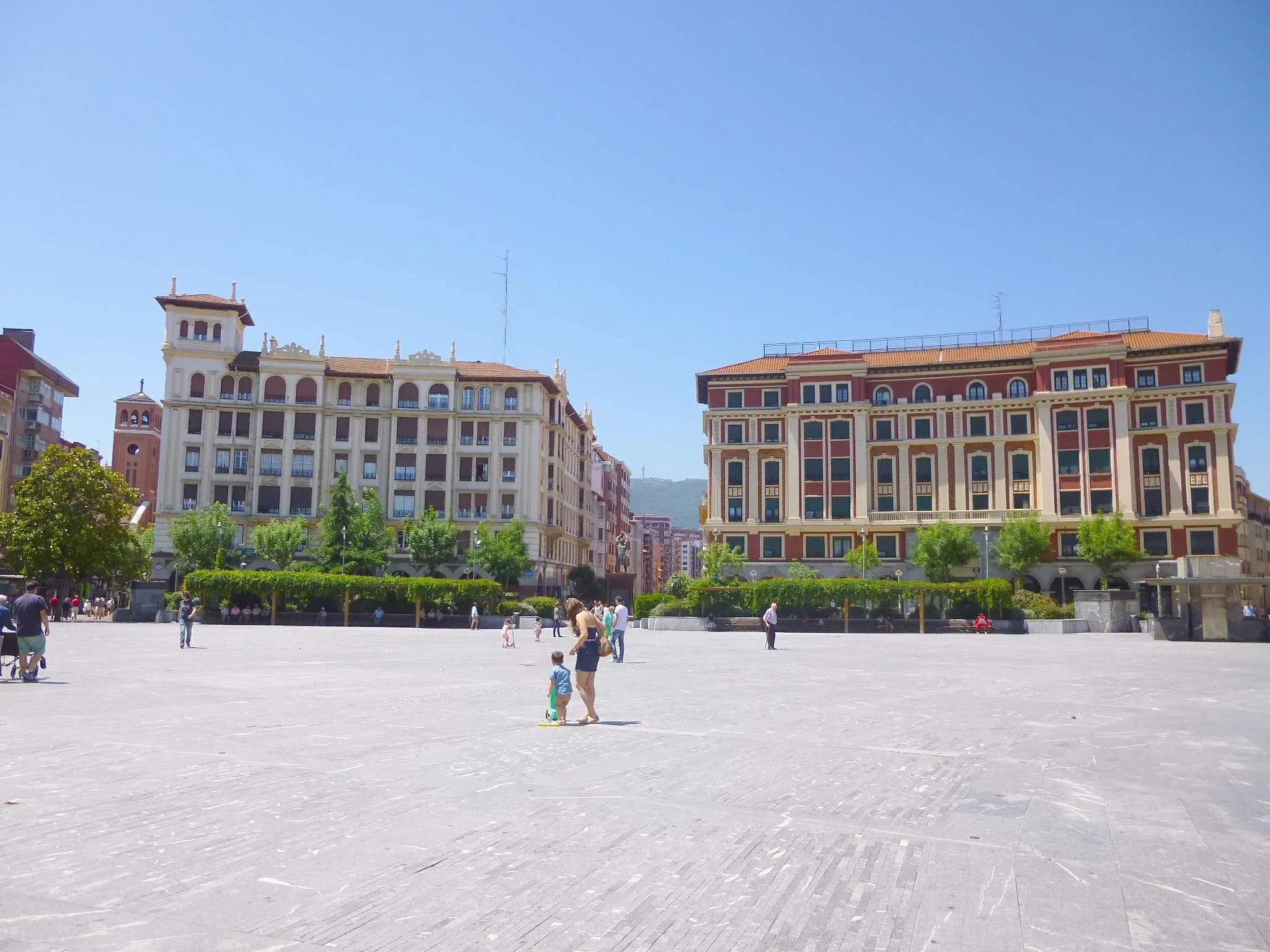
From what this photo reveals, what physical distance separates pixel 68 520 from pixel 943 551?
168 feet

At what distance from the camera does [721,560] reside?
65.2m

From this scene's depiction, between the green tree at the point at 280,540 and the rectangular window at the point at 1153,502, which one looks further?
the green tree at the point at 280,540

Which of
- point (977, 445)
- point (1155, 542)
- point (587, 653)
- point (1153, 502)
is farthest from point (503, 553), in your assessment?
point (587, 653)

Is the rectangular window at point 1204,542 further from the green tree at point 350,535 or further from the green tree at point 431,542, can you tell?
the green tree at point 350,535

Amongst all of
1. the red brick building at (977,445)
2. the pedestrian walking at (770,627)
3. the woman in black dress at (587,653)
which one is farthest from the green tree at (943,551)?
the woman in black dress at (587,653)

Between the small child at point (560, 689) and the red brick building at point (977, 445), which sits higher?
the red brick building at point (977, 445)

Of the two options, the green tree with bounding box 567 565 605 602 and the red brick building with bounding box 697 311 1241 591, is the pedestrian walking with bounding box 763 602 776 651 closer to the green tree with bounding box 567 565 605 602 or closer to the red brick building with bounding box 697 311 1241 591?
the red brick building with bounding box 697 311 1241 591

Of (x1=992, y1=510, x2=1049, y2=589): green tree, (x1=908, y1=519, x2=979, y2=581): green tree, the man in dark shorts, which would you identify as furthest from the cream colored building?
the man in dark shorts

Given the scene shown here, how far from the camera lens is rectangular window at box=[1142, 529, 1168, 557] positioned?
61.8 meters

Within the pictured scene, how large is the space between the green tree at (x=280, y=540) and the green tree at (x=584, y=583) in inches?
984

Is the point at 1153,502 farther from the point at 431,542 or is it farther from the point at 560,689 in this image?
the point at 560,689

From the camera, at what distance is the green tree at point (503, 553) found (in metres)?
65.4

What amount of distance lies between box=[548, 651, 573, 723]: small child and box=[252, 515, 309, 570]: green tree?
55.1m

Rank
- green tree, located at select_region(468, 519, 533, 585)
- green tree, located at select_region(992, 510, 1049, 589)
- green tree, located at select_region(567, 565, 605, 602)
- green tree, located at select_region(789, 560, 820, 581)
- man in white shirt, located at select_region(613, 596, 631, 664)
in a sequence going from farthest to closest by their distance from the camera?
1. green tree, located at select_region(567, 565, 605, 602)
2. green tree, located at select_region(468, 519, 533, 585)
3. green tree, located at select_region(789, 560, 820, 581)
4. green tree, located at select_region(992, 510, 1049, 589)
5. man in white shirt, located at select_region(613, 596, 631, 664)
